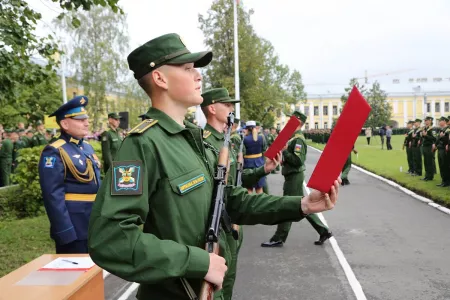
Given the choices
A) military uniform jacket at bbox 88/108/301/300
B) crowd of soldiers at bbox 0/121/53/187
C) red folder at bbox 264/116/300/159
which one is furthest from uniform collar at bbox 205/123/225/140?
crowd of soldiers at bbox 0/121/53/187

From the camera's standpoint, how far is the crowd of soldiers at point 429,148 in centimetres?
1294

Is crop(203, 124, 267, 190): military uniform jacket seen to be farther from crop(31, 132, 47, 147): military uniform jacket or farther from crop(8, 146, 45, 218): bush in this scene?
crop(31, 132, 47, 147): military uniform jacket

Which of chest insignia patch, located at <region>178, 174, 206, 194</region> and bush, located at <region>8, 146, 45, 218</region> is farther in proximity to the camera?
bush, located at <region>8, 146, 45, 218</region>

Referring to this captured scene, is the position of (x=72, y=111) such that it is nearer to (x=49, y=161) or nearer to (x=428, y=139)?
(x=49, y=161)

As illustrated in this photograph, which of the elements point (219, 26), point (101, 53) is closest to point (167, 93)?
point (219, 26)

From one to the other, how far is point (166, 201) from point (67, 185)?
256 centimetres

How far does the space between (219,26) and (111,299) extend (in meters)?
25.1

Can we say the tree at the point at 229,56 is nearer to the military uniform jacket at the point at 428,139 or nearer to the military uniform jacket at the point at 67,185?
the military uniform jacket at the point at 428,139

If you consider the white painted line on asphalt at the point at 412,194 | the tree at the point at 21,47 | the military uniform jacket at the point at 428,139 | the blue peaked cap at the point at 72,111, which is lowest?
the white painted line on asphalt at the point at 412,194

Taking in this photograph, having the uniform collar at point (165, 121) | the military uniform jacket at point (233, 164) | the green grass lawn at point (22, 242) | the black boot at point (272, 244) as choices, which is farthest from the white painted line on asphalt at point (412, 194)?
the uniform collar at point (165, 121)

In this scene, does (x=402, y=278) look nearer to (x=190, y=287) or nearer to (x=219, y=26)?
(x=190, y=287)

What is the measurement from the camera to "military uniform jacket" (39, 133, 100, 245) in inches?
146

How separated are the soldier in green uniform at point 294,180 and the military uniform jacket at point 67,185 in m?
3.67

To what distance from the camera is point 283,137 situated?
352 centimetres
